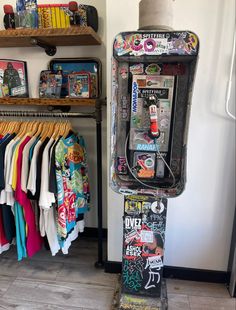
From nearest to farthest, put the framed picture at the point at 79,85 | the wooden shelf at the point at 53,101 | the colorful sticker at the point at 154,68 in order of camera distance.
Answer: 1. the colorful sticker at the point at 154,68
2. the wooden shelf at the point at 53,101
3. the framed picture at the point at 79,85

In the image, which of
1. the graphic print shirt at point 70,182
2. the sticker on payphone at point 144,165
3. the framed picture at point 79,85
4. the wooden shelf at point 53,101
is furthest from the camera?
the framed picture at point 79,85

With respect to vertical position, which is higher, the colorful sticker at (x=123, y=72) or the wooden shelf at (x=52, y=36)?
the wooden shelf at (x=52, y=36)

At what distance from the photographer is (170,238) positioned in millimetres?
1734

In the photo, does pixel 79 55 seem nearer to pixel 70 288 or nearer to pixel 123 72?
pixel 123 72

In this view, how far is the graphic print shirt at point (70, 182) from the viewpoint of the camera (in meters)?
1.58

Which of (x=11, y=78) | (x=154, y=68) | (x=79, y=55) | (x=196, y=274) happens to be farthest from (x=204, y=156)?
(x=11, y=78)

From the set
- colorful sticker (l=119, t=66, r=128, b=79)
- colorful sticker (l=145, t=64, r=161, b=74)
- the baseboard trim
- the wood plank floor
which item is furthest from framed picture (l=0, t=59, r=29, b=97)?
the baseboard trim

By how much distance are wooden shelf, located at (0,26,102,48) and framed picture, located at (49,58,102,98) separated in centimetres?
12

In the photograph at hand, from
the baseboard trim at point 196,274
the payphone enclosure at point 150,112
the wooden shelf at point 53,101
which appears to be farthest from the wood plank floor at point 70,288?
the wooden shelf at point 53,101

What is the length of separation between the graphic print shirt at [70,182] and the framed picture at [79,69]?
0.38 m

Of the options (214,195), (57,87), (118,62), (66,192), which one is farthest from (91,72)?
(214,195)

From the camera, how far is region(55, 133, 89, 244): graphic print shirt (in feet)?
5.18

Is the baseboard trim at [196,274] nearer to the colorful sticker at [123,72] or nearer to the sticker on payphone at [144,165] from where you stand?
the sticker on payphone at [144,165]

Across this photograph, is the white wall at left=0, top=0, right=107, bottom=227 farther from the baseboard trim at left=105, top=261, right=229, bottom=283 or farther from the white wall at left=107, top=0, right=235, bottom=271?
the baseboard trim at left=105, top=261, right=229, bottom=283
